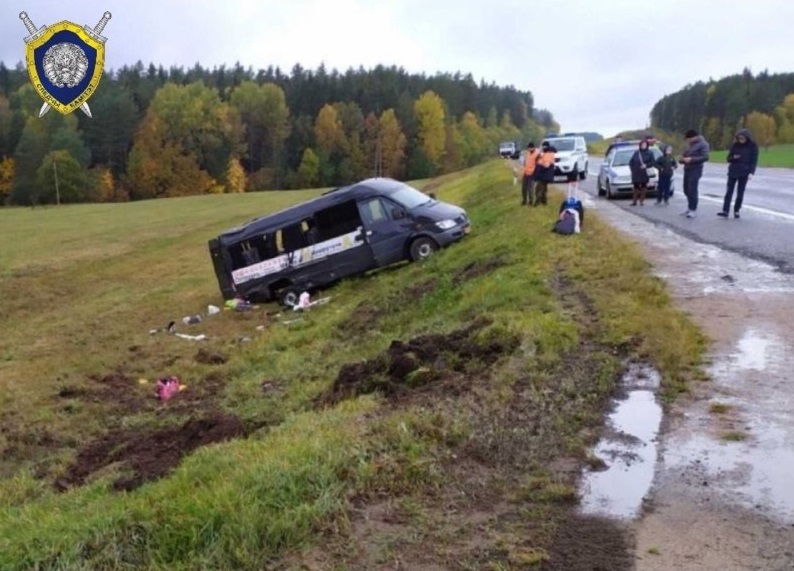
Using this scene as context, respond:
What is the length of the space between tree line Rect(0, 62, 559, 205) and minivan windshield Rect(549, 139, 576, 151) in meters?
70.0

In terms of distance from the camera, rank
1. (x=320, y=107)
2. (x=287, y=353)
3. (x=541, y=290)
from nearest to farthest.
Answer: (x=541, y=290), (x=287, y=353), (x=320, y=107)

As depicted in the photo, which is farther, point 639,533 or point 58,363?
point 58,363

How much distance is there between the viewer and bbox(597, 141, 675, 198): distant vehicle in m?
22.6

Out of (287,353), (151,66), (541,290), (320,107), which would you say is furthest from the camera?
(151,66)

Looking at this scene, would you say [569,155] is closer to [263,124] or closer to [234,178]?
[234,178]

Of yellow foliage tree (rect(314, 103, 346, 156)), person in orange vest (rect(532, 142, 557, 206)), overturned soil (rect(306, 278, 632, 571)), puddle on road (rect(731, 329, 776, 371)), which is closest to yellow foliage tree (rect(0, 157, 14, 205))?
yellow foliage tree (rect(314, 103, 346, 156))

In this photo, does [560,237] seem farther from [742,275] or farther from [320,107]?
[320,107]

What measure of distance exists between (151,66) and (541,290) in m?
140

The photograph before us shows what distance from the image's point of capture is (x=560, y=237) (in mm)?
14062

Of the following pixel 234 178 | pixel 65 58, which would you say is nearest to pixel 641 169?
pixel 65 58

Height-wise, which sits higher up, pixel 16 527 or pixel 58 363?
pixel 16 527

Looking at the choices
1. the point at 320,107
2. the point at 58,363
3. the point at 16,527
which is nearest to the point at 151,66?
the point at 320,107

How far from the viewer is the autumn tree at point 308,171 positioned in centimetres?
10669

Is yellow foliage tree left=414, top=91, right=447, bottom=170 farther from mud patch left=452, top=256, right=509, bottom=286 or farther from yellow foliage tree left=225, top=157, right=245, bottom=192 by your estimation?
mud patch left=452, top=256, right=509, bottom=286
